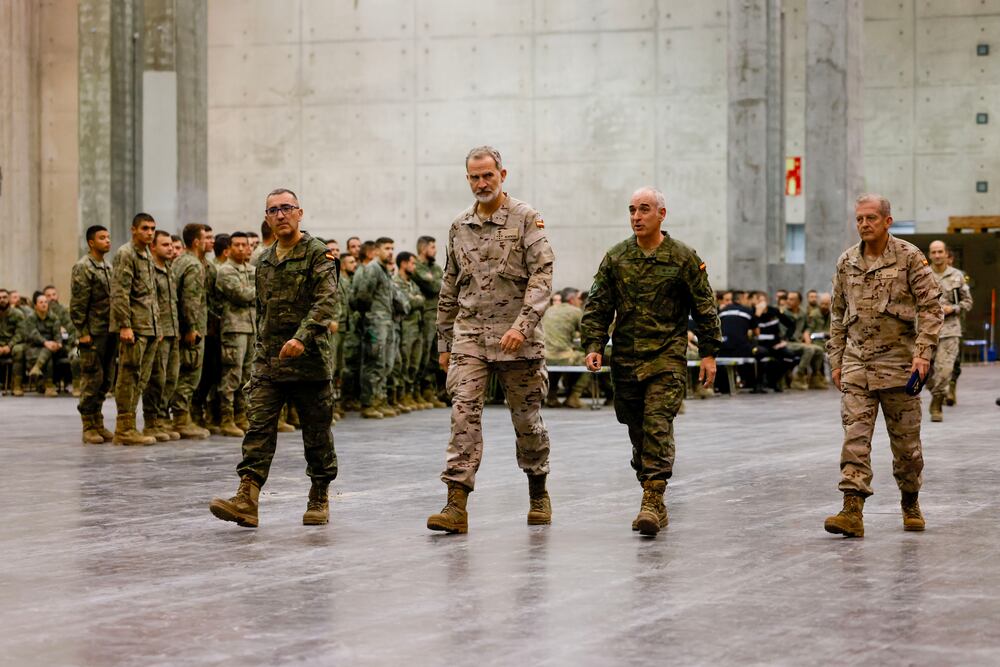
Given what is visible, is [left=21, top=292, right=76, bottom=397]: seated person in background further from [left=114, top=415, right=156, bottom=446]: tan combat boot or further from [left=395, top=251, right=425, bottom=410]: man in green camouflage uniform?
[left=114, top=415, right=156, bottom=446]: tan combat boot

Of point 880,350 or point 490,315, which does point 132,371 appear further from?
point 880,350

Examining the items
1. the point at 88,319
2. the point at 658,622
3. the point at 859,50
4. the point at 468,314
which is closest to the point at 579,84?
the point at 859,50

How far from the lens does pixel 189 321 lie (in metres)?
14.4

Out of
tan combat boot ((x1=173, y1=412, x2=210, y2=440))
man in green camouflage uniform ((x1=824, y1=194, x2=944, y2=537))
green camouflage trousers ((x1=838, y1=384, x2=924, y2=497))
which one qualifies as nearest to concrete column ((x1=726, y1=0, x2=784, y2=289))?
tan combat boot ((x1=173, y1=412, x2=210, y2=440))

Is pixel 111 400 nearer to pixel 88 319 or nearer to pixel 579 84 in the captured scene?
pixel 88 319

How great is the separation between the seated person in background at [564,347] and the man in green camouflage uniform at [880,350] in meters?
11.3

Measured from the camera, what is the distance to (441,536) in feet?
26.2

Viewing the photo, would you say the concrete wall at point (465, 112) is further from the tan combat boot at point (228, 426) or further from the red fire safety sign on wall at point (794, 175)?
the tan combat boot at point (228, 426)

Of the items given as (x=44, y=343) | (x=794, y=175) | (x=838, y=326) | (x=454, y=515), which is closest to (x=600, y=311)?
(x=838, y=326)

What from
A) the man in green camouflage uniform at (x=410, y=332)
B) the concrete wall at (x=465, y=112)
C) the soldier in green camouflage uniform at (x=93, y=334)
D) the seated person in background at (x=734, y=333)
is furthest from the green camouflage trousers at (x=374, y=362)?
the concrete wall at (x=465, y=112)

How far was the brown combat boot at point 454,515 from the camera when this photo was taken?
803 cm

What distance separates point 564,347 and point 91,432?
24.1 ft

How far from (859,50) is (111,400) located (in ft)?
46.7

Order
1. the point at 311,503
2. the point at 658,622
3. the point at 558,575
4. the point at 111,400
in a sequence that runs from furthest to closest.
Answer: the point at 111,400, the point at 311,503, the point at 558,575, the point at 658,622
